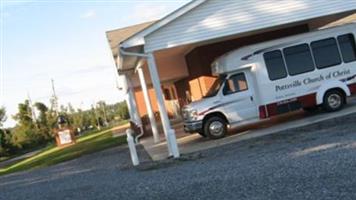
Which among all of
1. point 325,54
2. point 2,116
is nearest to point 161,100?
point 325,54

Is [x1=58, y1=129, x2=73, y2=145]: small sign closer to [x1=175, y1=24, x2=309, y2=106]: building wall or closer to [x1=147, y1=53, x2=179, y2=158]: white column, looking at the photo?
[x1=175, y1=24, x2=309, y2=106]: building wall

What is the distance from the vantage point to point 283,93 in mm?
18391

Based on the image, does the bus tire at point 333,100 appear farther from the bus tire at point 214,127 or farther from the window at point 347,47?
the bus tire at point 214,127

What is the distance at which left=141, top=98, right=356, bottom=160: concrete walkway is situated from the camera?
1725cm

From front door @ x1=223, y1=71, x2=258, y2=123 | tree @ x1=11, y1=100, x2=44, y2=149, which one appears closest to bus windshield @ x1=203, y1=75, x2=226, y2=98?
front door @ x1=223, y1=71, x2=258, y2=123

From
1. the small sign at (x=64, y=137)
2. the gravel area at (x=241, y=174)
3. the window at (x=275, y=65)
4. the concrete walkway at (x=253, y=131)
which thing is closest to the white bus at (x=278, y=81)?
the window at (x=275, y=65)

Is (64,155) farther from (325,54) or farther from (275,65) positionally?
(325,54)

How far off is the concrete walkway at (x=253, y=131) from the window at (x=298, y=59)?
169 cm

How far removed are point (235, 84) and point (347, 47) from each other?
411cm

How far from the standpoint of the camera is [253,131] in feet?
61.6

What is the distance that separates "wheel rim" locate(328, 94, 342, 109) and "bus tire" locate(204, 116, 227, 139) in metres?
3.71

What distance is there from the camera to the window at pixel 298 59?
18484mm

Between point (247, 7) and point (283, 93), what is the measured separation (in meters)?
3.14

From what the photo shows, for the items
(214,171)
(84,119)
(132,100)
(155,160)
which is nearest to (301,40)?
(155,160)
